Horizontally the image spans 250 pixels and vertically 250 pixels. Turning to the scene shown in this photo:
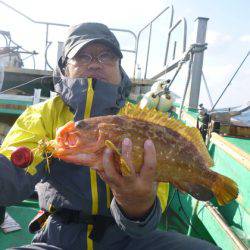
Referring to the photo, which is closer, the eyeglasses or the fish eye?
the fish eye

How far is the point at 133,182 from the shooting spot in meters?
2.10

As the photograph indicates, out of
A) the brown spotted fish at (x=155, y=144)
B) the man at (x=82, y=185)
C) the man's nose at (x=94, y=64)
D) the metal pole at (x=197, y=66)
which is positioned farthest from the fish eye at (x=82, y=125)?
the metal pole at (x=197, y=66)

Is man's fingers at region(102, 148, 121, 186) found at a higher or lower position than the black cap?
lower

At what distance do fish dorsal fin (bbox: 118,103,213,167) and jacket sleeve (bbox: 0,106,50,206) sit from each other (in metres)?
0.62

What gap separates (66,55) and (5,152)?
3.43 ft

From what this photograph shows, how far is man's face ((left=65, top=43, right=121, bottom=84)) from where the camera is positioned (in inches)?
115

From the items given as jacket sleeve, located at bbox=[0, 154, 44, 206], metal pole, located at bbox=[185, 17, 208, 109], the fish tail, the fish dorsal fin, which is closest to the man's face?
the fish dorsal fin

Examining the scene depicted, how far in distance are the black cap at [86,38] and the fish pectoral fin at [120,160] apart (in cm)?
119

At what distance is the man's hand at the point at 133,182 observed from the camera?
2.00 meters

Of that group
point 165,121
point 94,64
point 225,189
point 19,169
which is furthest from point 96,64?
point 225,189

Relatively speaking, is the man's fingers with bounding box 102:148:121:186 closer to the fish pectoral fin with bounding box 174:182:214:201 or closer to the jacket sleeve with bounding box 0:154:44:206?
the fish pectoral fin with bounding box 174:182:214:201

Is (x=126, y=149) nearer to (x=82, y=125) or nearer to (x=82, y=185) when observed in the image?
(x=82, y=125)

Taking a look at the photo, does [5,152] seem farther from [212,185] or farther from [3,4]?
[3,4]

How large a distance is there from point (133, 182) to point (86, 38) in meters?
1.46
